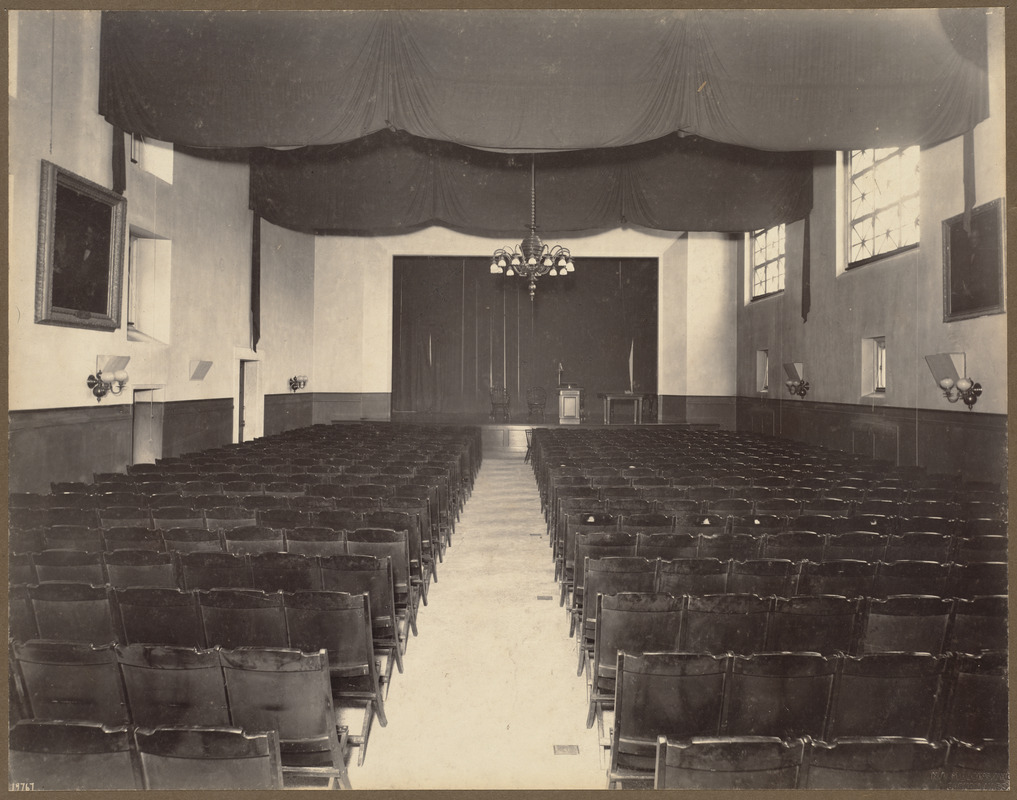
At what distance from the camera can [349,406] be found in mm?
16641

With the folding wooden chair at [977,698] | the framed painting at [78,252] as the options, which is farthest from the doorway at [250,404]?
the folding wooden chair at [977,698]

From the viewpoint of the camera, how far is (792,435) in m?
12.8

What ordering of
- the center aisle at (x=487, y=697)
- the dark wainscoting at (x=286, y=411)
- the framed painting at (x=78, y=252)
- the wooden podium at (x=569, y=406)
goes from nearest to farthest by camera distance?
the center aisle at (x=487, y=697) → the framed painting at (x=78, y=252) → the dark wainscoting at (x=286, y=411) → the wooden podium at (x=569, y=406)

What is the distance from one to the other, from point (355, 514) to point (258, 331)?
9522 millimetres

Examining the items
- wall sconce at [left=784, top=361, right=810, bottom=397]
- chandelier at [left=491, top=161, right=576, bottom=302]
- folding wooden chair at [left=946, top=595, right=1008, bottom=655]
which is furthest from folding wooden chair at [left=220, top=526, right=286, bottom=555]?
wall sconce at [left=784, top=361, right=810, bottom=397]

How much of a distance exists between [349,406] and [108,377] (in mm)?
8756

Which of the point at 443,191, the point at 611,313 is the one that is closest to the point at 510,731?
the point at 443,191

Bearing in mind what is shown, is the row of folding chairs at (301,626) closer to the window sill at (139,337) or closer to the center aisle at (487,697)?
the center aisle at (487,697)

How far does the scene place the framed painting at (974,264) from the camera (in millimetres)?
7125

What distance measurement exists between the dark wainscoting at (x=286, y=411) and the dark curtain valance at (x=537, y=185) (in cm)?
411

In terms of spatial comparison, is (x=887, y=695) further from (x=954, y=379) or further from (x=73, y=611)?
(x=954, y=379)

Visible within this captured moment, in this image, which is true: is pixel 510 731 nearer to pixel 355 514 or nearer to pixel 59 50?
pixel 355 514

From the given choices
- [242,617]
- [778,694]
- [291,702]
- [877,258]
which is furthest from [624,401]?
[291,702]

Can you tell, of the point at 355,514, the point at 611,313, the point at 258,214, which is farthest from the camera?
the point at 611,313
